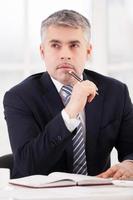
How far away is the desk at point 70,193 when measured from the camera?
52.9 inches

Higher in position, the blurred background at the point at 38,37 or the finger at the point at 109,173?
the blurred background at the point at 38,37

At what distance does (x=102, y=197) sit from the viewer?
4.47 feet

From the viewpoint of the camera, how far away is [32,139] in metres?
2.21

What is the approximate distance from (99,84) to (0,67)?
1596 millimetres

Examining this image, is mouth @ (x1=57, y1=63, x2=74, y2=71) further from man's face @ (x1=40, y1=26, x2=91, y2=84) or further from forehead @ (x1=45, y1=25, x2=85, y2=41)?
forehead @ (x1=45, y1=25, x2=85, y2=41)

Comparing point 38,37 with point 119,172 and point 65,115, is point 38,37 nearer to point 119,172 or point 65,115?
point 65,115

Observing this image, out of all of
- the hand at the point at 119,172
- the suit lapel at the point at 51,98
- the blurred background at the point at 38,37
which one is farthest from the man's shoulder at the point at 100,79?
the blurred background at the point at 38,37

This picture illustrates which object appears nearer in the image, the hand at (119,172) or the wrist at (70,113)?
the hand at (119,172)

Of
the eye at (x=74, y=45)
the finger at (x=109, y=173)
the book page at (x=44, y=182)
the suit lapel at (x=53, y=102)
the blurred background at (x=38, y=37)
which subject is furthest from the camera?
the blurred background at (x=38, y=37)

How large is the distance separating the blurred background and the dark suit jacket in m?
1.42

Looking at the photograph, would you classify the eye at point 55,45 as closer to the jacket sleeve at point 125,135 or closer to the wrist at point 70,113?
the wrist at point 70,113

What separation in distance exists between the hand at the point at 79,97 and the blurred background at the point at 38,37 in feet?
5.75

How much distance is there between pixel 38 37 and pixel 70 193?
273 centimetres

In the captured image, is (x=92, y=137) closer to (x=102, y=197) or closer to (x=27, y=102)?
(x=27, y=102)
